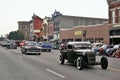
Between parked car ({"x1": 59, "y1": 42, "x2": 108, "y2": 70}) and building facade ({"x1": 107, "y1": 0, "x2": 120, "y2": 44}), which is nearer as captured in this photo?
parked car ({"x1": 59, "y1": 42, "x2": 108, "y2": 70})

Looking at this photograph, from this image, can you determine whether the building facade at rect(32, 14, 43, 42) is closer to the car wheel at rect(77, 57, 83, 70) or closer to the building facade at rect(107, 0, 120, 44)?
the building facade at rect(107, 0, 120, 44)

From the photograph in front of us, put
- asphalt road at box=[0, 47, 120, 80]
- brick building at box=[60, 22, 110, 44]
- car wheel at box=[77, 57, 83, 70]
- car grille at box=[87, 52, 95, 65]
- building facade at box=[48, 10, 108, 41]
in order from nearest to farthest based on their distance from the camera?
asphalt road at box=[0, 47, 120, 80] → car wheel at box=[77, 57, 83, 70] → car grille at box=[87, 52, 95, 65] → brick building at box=[60, 22, 110, 44] → building facade at box=[48, 10, 108, 41]

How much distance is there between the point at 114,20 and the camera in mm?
55719

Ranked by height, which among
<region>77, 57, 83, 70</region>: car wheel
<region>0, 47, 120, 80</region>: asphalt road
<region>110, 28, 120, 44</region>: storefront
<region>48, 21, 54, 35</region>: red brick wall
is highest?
<region>48, 21, 54, 35</region>: red brick wall

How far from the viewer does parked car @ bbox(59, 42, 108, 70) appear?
19269 millimetres

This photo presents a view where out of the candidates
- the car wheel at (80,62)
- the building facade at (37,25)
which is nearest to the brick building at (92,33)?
the car wheel at (80,62)

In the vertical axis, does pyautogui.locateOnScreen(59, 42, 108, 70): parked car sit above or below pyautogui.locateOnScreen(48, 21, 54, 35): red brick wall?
Answer: below

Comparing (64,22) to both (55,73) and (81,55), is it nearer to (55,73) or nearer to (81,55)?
(81,55)

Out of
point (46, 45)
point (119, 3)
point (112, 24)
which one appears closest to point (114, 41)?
point (112, 24)

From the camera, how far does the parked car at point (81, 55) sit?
19.3 metres

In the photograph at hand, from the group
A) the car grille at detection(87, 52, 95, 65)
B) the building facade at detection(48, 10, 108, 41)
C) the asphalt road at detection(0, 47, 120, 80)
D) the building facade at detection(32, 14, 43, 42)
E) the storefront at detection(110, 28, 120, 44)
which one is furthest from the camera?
the building facade at detection(32, 14, 43, 42)

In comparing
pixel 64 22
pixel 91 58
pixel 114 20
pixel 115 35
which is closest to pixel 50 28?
pixel 64 22

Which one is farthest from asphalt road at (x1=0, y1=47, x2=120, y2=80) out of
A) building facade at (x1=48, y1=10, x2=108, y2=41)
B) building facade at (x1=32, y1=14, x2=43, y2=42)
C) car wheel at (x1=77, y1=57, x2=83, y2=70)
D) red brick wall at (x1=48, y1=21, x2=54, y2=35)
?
building facade at (x1=32, y1=14, x2=43, y2=42)

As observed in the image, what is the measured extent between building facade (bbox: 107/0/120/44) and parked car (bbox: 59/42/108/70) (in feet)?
107
